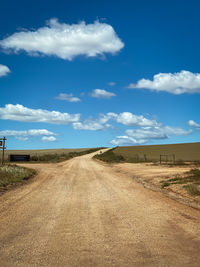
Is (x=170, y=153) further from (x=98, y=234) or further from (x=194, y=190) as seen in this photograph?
(x=98, y=234)

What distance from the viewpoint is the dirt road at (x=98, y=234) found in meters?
4.74

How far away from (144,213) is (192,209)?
6.94ft

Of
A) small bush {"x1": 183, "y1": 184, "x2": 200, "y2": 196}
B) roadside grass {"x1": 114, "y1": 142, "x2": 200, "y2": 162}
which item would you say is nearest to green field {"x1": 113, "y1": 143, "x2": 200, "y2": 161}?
roadside grass {"x1": 114, "y1": 142, "x2": 200, "y2": 162}

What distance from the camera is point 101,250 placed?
5133 mm

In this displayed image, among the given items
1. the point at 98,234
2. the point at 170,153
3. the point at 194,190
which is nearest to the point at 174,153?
the point at 170,153

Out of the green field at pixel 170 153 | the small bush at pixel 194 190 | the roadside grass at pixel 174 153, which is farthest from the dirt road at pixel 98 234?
the green field at pixel 170 153

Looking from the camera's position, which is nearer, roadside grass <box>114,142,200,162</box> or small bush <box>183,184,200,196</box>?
small bush <box>183,184,200,196</box>

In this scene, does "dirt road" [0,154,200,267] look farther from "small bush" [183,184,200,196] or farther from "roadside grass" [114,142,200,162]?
"roadside grass" [114,142,200,162]

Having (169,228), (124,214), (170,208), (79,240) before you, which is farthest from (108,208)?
(79,240)

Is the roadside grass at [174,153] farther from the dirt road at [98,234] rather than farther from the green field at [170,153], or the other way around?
the dirt road at [98,234]

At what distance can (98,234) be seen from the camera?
618cm

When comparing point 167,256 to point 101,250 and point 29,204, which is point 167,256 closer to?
point 101,250

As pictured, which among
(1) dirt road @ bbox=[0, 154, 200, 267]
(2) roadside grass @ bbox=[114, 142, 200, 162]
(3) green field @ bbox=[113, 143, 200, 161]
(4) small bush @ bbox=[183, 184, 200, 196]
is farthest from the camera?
(3) green field @ bbox=[113, 143, 200, 161]

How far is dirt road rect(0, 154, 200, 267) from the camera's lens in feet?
15.6
